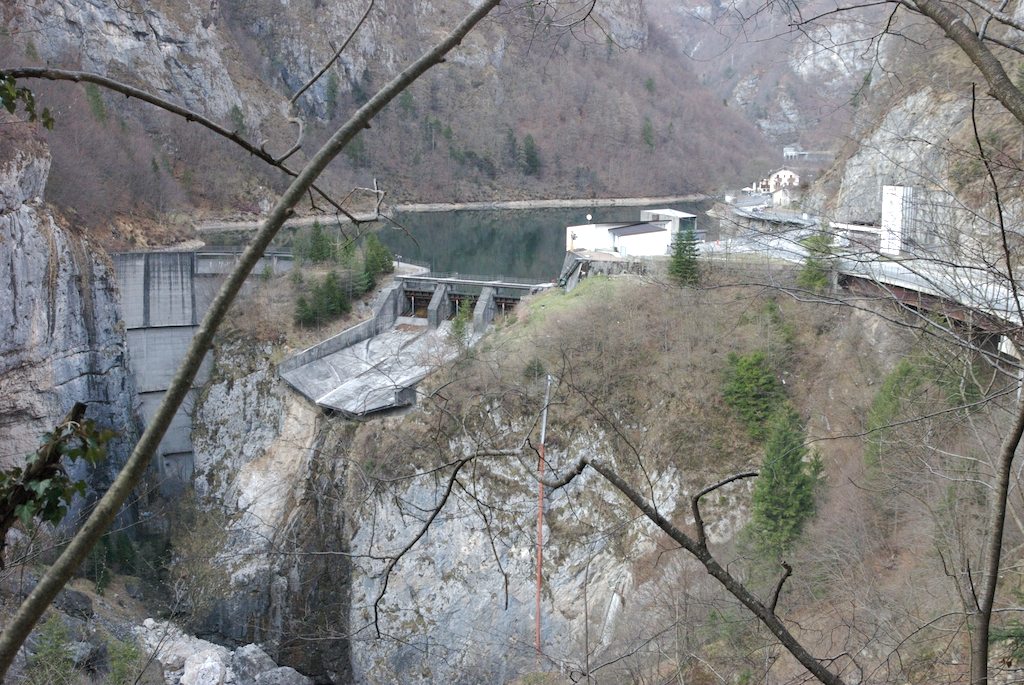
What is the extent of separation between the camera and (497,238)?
49.3 metres

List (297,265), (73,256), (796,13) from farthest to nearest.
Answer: (297,265) < (73,256) < (796,13)

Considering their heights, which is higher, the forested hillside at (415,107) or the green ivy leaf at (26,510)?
the forested hillside at (415,107)

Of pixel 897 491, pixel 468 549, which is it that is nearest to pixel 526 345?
pixel 468 549

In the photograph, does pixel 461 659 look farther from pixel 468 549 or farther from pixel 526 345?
pixel 526 345

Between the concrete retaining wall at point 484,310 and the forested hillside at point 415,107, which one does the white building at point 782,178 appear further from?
the concrete retaining wall at point 484,310

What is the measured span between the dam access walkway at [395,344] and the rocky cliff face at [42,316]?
200 inches

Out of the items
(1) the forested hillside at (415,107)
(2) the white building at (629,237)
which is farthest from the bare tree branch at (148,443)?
(1) the forested hillside at (415,107)

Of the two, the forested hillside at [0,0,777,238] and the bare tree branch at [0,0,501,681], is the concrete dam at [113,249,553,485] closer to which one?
the forested hillside at [0,0,777,238]

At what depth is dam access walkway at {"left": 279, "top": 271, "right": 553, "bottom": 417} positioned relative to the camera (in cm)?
2128

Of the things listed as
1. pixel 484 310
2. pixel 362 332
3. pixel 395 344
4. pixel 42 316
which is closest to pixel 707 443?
pixel 484 310

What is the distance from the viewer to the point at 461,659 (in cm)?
1410

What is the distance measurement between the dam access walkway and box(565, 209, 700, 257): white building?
287 cm

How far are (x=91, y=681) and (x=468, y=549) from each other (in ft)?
24.6

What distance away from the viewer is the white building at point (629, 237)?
27.3m
